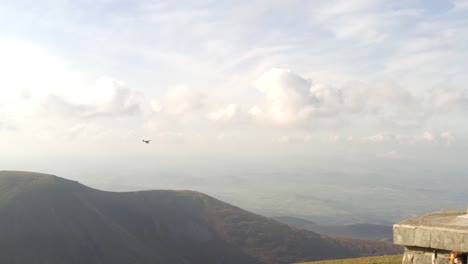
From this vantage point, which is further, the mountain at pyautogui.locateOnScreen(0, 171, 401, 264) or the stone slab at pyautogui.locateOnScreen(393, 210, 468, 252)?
the mountain at pyautogui.locateOnScreen(0, 171, 401, 264)

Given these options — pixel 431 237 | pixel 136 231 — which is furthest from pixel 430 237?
pixel 136 231

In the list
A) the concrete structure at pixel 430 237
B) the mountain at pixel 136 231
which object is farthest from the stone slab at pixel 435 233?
the mountain at pixel 136 231

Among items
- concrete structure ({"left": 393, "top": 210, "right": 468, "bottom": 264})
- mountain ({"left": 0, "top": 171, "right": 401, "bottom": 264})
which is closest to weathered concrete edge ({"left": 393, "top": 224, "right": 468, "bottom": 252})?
concrete structure ({"left": 393, "top": 210, "right": 468, "bottom": 264})

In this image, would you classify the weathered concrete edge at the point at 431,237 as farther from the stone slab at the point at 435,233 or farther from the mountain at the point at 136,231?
the mountain at the point at 136,231

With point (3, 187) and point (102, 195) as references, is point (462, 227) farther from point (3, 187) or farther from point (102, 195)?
point (102, 195)

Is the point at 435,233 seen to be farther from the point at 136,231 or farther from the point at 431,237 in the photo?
the point at 136,231

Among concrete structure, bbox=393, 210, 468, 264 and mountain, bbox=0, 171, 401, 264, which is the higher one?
concrete structure, bbox=393, 210, 468, 264

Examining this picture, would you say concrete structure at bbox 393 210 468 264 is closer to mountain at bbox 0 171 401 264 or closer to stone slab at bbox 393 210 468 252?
stone slab at bbox 393 210 468 252
